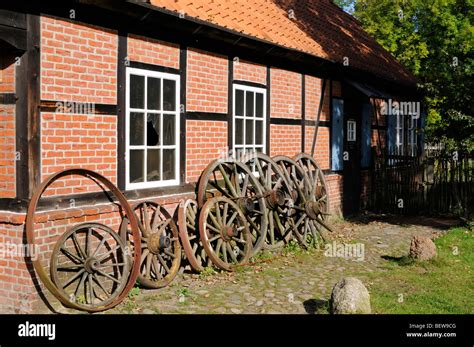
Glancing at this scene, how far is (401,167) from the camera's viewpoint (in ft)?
42.9

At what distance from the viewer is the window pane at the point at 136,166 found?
688 cm

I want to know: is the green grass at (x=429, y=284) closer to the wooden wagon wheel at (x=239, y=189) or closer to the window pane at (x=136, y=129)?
the wooden wagon wheel at (x=239, y=189)

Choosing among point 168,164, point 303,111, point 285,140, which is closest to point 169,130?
point 168,164

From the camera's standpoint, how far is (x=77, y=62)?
606 cm

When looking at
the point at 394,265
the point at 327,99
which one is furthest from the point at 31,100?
the point at 327,99

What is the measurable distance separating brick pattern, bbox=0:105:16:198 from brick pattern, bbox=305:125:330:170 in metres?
6.64

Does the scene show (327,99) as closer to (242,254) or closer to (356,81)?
(356,81)

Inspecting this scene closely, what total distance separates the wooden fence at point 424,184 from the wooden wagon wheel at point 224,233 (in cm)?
608

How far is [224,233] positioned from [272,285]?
1069 millimetres

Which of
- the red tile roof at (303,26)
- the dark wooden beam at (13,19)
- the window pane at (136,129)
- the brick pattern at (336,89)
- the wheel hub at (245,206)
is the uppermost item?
the red tile roof at (303,26)

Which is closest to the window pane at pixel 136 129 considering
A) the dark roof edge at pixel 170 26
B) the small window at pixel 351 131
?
the dark roof edge at pixel 170 26

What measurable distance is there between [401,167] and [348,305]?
836 centimetres

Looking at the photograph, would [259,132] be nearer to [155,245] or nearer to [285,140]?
[285,140]

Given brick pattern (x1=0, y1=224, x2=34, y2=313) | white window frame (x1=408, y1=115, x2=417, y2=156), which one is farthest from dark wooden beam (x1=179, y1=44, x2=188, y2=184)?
white window frame (x1=408, y1=115, x2=417, y2=156)
